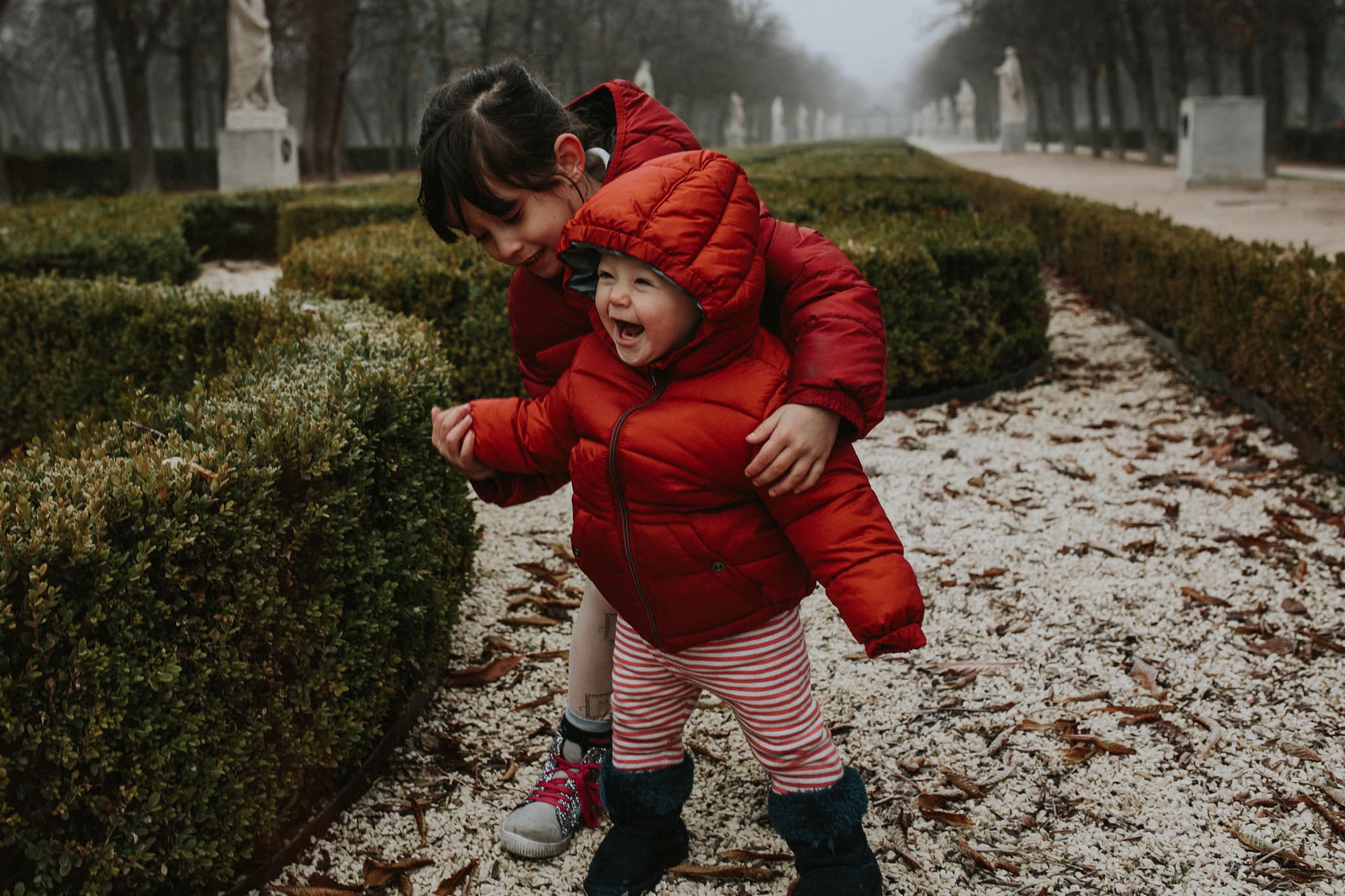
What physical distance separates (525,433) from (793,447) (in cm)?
58

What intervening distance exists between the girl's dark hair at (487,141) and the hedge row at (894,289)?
147 inches

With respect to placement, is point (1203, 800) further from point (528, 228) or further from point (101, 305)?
point (101, 305)

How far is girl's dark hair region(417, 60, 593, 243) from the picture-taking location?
197cm

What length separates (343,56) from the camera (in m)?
25.0

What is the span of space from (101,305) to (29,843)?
11.5 feet

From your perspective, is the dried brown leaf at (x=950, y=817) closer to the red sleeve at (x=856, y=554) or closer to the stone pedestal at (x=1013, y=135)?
the red sleeve at (x=856, y=554)

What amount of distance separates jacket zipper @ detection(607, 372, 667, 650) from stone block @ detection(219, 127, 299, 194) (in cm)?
1856

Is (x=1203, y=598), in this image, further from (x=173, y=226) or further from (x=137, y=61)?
(x=137, y=61)

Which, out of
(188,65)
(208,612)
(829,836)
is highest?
(188,65)

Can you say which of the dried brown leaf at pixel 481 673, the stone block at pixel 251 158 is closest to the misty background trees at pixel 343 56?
the dried brown leaf at pixel 481 673

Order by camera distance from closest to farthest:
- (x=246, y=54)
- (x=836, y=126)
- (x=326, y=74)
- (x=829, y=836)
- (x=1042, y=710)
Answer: (x=829, y=836), (x=1042, y=710), (x=246, y=54), (x=326, y=74), (x=836, y=126)

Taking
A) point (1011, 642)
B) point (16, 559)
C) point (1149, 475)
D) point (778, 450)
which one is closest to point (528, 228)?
point (778, 450)

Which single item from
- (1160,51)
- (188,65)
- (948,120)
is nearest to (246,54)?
(188,65)

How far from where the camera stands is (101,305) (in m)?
4.69
